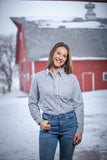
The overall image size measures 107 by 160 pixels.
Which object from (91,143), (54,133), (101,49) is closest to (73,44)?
(101,49)

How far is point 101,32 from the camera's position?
268cm

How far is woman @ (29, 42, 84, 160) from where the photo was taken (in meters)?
1.24

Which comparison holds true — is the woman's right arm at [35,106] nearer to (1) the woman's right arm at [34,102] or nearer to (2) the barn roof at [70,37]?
(1) the woman's right arm at [34,102]

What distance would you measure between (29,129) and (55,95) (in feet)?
4.72

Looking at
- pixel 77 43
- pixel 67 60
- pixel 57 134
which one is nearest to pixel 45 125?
pixel 57 134

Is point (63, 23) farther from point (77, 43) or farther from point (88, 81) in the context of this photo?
point (88, 81)

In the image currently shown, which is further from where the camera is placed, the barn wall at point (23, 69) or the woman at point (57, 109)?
the barn wall at point (23, 69)

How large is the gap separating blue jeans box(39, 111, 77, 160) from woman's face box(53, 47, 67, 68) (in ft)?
1.38

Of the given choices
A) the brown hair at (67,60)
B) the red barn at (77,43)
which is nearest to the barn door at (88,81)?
the red barn at (77,43)

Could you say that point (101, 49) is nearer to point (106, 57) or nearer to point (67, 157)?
point (106, 57)

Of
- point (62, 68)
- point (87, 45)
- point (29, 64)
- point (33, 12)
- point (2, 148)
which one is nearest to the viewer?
point (62, 68)

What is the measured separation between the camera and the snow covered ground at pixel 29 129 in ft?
6.85

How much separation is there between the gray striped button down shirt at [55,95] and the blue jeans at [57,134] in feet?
0.15

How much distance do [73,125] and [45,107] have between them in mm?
263
